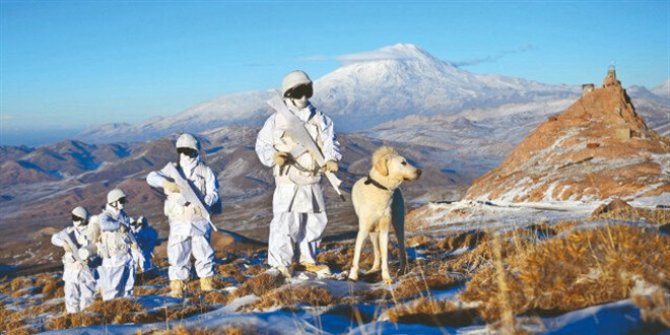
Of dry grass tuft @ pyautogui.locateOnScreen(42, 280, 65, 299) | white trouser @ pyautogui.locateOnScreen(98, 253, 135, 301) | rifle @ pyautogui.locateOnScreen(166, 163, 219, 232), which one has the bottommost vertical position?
dry grass tuft @ pyautogui.locateOnScreen(42, 280, 65, 299)

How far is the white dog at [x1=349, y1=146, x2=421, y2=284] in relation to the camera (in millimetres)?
7500

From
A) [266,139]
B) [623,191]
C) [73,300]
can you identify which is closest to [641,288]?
[266,139]

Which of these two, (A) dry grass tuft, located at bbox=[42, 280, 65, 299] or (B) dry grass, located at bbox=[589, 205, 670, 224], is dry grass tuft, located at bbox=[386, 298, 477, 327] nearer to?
(B) dry grass, located at bbox=[589, 205, 670, 224]

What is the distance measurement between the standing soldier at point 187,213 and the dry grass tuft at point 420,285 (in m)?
4.63

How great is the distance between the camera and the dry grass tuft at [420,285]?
6434mm

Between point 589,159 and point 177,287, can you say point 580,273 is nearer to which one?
point 177,287

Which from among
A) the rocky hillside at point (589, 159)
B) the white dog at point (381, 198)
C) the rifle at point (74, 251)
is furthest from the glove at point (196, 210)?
the rocky hillside at point (589, 159)

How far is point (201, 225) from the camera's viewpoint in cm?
1035

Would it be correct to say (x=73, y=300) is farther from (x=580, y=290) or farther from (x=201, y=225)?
(x=580, y=290)

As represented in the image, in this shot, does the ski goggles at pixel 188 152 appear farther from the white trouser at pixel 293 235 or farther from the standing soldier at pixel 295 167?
the white trouser at pixel 293 235

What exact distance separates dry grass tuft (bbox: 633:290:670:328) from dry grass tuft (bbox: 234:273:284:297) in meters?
4.98

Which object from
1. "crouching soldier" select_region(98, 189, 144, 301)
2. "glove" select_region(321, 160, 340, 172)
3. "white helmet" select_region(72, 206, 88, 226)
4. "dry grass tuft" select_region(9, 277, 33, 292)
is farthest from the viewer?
"dry grass tuft" select_region(9, 277, 33, 292)

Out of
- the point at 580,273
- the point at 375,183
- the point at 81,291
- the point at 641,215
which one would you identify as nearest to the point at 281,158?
the point at 375,183

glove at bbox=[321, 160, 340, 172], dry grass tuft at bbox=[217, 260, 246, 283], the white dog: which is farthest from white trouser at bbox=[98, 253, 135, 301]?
the white dog
